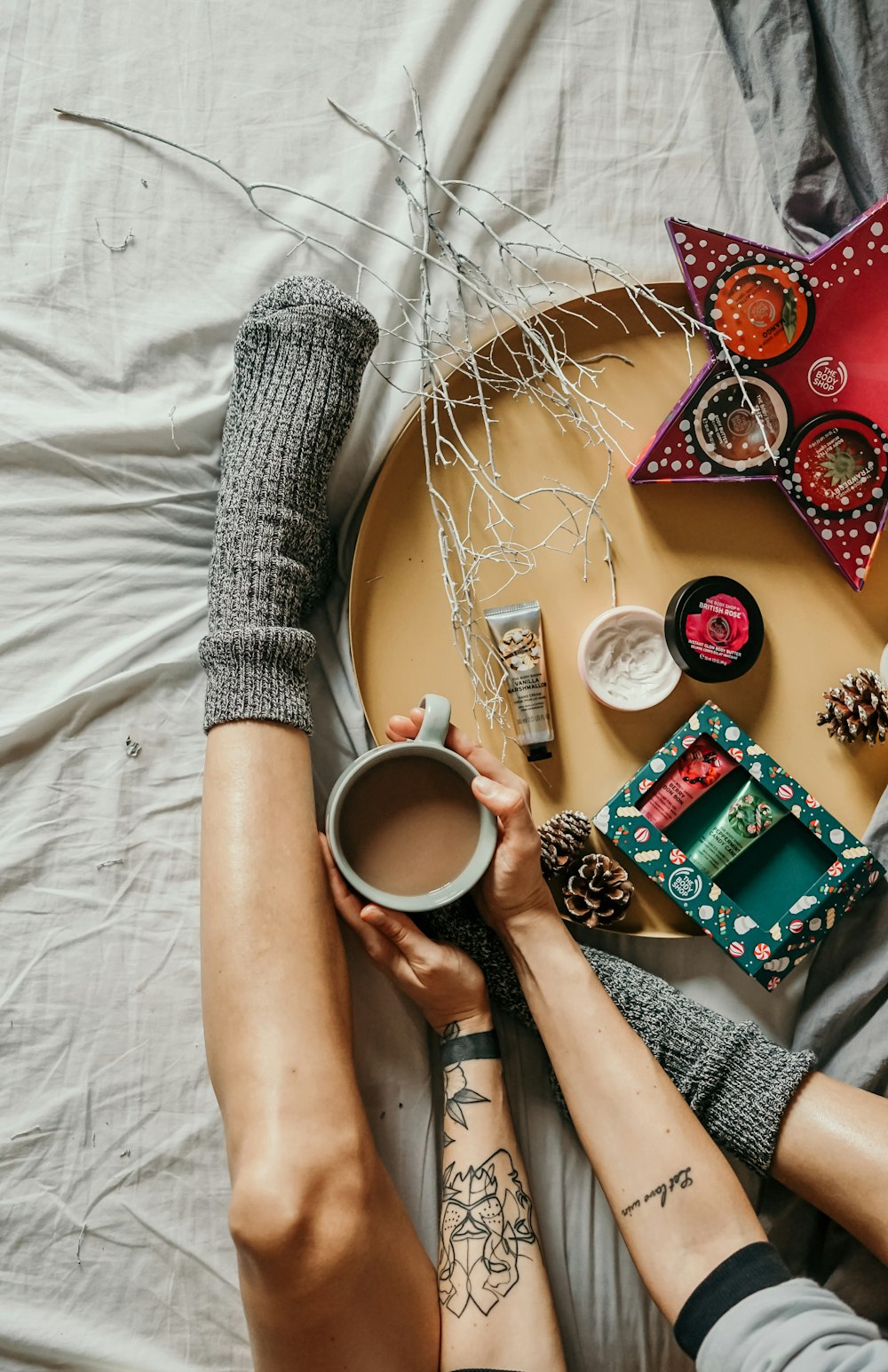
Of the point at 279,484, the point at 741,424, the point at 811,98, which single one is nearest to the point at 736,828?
the point at 741,424

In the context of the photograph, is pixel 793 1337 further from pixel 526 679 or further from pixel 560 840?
pixel 526 679

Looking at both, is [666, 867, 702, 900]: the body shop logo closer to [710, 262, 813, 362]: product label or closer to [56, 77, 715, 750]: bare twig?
[56, 77, 715, 750]: bare twig

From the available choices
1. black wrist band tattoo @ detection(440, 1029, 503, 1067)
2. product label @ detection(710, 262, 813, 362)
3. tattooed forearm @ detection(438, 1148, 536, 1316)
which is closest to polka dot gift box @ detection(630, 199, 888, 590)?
product label @ detection(710, 262, 813, 362)

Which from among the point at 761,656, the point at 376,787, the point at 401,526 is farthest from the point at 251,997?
the point at 761,656

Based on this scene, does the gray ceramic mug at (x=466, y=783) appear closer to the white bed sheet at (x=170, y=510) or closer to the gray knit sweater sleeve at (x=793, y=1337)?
the white bed sheet at (x=170, y=510)

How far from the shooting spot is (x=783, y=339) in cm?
84

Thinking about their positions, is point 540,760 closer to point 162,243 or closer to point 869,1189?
point 869,1189

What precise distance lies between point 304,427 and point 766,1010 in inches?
28.2

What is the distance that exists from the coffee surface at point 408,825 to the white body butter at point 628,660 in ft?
0.55

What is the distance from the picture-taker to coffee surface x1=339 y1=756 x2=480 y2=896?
784 millimetres

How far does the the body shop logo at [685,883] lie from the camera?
0.82 metres

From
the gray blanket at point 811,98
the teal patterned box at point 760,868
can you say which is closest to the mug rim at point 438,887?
the teal patterned box at point 760,868

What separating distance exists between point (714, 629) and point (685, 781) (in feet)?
0.47

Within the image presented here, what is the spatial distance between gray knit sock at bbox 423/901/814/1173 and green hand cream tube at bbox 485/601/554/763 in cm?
18
